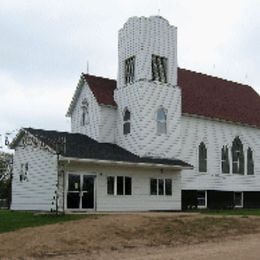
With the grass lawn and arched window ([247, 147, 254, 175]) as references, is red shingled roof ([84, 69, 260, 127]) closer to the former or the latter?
arched window ([247, 147, 254, 175])

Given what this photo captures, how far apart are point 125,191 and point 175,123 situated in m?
7.14

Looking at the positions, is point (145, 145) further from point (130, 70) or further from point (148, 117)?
point (130, 70)

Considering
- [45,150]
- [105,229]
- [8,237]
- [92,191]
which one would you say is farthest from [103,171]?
[8,237]

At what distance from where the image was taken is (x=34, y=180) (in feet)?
113

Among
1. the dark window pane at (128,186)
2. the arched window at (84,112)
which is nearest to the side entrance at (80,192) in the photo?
the dark window pane at (128,186)

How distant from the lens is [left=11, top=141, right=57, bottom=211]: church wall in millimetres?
32469

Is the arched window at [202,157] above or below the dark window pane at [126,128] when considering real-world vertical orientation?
below

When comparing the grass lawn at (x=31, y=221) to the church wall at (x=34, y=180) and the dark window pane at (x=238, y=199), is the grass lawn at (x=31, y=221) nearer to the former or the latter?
the church wall at (x=34, y=180)

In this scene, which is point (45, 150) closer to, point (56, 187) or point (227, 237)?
point (56, 187)

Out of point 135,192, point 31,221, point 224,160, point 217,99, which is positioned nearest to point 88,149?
point 135,192

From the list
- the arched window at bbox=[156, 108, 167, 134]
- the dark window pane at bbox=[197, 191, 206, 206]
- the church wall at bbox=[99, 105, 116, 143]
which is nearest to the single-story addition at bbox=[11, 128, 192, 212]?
the church wall at bbox=[99, 105, 116, 143]

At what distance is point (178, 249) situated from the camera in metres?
19.2

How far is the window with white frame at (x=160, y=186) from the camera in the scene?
36.2 m

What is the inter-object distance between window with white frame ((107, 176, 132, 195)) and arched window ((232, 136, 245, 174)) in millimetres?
12278
